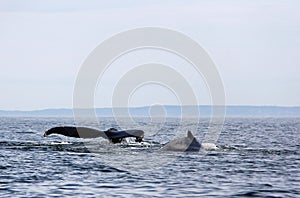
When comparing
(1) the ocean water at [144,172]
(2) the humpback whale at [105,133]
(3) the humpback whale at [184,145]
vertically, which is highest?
(2) the humpback whale at [105,133]

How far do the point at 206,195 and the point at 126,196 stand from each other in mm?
2403

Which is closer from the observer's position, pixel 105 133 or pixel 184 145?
pixel 184 145

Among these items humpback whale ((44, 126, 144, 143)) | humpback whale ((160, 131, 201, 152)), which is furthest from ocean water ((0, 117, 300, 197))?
humpback whale ((44, 126, 144, 143))

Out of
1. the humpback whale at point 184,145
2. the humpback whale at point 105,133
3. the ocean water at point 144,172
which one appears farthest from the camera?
the humpback whale at point 105,133

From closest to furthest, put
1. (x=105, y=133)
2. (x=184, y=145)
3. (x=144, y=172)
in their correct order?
(x=144, y=172) → (x=184, y=145) → (x=105, y=133)

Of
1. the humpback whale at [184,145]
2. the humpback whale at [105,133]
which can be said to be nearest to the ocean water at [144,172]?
the humpback whale at [184,145]

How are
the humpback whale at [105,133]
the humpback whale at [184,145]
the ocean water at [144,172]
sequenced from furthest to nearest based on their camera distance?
the humpback whale at [105,133] < the humpback whale at [184,145] < the ocean water at [144,172]

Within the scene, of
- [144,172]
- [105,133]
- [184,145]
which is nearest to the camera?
[144,172]

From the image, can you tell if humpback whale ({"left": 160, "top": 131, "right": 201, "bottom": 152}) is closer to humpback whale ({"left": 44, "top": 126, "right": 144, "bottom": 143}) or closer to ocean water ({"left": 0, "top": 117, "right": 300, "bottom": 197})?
ocean water ({"left": 0, "top": 117, "right": 300, "bottom": 197})

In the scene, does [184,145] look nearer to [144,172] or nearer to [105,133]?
[105,133]

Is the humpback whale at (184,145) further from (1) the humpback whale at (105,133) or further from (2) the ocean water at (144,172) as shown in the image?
(1) the humpback whale at (105,133)

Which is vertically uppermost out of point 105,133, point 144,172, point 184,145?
point 105,133

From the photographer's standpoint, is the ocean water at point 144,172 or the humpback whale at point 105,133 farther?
the humpback whale at point 105,133

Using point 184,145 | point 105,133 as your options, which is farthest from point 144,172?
point 105,133
